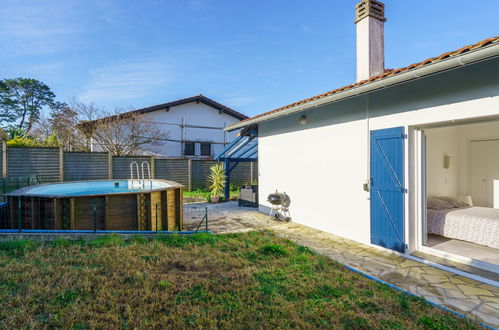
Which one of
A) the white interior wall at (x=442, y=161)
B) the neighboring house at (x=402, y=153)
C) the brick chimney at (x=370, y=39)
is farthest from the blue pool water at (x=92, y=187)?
the white interior wall at (x=442, y=161)

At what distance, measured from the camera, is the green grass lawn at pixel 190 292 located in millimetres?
2900

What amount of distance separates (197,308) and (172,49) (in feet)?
48.3

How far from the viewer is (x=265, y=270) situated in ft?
14.3

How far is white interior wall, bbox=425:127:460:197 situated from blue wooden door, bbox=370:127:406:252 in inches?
122

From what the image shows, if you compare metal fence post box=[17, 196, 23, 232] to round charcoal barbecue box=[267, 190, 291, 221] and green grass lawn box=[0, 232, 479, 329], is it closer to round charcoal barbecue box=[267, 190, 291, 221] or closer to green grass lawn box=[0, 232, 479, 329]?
green grass lawn box=[0, 232, 479, 329]

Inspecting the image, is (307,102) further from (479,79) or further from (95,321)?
(95,321)

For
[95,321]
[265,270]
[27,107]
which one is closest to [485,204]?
[265,270]

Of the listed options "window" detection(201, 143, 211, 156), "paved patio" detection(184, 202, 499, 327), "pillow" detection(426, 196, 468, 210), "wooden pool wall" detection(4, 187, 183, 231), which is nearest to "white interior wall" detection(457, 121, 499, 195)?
"pillow" detection(426, 196, 468, 210)

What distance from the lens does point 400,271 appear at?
4633 mm

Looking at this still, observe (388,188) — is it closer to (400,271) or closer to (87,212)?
(400,271)

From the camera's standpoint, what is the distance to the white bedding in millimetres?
5434

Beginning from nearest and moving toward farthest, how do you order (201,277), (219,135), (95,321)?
(95,321), (201,277), (219,135)

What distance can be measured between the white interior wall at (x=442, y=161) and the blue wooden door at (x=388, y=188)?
3.09 meters

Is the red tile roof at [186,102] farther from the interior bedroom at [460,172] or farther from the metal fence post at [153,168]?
the interior bedroom at [460,172]
